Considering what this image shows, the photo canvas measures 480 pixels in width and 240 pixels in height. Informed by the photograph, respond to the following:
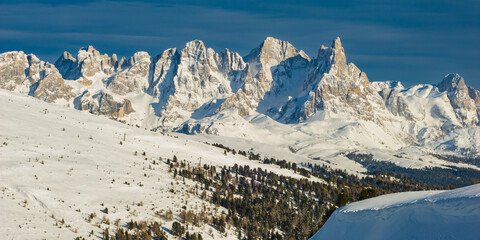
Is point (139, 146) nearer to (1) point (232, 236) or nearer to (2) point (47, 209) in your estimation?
(1) point (232, 236)

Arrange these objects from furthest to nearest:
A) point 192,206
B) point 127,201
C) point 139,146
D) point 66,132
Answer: point 139,146
point 66,132
point 192,206
point 127,201

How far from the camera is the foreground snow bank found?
14344mm

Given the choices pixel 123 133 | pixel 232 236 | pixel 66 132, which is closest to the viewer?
pixel 232 236

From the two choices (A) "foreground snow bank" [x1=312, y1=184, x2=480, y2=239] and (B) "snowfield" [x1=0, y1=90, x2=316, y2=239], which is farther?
(B) "snowfield" [x1=0, y1=90, x2=316, y2=239]

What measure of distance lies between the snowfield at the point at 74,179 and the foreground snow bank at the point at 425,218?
50871 millimetres

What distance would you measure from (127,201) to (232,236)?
88.0ft

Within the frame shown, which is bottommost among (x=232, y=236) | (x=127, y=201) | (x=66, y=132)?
(x=232, y=236)

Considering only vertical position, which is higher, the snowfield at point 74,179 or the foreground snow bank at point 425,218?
the foreground snow bank at point 425,218

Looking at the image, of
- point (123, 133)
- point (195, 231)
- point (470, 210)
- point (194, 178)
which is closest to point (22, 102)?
point (123, 133)

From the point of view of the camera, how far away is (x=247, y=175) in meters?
187

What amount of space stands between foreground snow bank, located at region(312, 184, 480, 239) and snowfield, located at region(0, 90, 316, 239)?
167ft

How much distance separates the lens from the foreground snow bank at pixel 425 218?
14344mm

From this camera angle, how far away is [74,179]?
90938mm

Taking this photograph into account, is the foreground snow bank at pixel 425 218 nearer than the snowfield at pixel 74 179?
Yes
